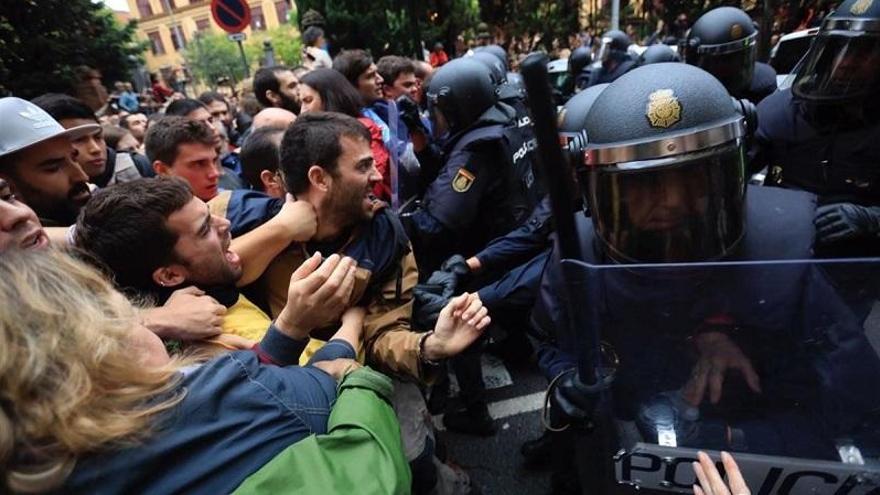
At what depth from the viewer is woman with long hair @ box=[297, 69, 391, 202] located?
10.1 feet

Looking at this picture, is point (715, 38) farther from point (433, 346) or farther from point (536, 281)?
point (433, 346)

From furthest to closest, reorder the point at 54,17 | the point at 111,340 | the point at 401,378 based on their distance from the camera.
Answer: the point at 54,17 < the point at 401,378 < the point at 111,340

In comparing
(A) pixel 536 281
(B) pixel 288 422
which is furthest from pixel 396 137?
(B) pixel 288 422

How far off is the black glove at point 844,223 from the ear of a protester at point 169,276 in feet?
6.35

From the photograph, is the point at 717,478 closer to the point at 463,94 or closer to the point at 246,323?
the point at 246,323

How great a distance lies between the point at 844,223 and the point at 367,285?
65.0 inches

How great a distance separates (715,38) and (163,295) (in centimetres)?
400

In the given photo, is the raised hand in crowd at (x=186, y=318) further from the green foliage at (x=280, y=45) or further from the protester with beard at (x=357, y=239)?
the green foliage at (x=280, y=45)

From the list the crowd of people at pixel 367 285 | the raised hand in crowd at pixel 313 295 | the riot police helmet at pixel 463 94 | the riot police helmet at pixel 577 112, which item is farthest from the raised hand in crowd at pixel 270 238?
the riot police helmet at pixel 463 94

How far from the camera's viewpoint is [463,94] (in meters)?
2.84

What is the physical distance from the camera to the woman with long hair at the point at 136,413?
0.69 m

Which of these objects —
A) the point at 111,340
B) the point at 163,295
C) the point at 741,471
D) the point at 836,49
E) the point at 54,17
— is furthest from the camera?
the point at 54,17

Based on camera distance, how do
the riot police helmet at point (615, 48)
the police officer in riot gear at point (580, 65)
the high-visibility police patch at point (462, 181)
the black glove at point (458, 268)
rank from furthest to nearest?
A: the police officer in riot gear at point (580, 65), the riot police helmet at point (615, 48), the high-visibility police patch at point (462, 181), the black glove at point (458, 268)

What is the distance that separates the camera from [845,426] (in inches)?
37.9
